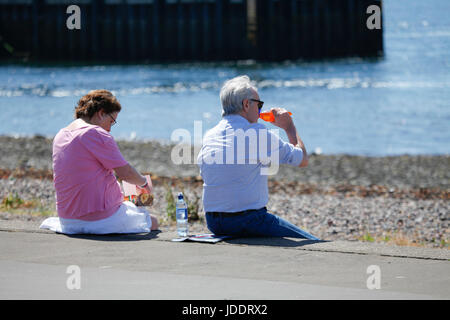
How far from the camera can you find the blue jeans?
5.27 m

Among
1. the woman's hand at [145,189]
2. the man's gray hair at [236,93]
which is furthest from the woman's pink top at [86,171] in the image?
the man's gray hair at [236,93]

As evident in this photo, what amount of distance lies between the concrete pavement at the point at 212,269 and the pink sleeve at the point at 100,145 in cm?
56

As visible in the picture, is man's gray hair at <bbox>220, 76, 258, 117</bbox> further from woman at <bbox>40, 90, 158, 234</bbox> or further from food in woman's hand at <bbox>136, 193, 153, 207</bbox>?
food in woman's hand at <bbox>136, 193, 153, 207</bbox>

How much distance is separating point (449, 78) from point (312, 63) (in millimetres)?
11919

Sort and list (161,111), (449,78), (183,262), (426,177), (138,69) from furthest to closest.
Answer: (138,69) < (449,78) < (161,111) < (426,177) < (183,262)

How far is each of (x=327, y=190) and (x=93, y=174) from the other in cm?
801

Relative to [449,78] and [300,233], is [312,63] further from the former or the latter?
[300,233]

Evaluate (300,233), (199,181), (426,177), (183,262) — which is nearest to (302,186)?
(199,181)

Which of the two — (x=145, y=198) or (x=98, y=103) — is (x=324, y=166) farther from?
(x=98, y=103)

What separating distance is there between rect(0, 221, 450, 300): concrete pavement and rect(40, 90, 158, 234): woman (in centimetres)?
12

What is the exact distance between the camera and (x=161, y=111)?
3203 cm

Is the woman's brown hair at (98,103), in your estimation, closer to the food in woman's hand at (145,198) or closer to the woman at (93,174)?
the woman at (93,174)

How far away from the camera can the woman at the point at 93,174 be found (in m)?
5.38

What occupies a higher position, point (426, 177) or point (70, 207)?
point (70, 207)
